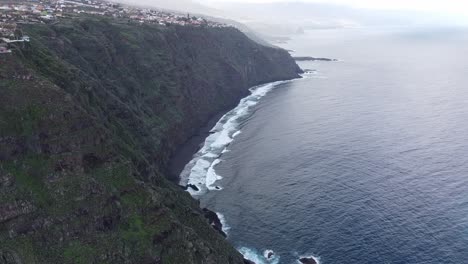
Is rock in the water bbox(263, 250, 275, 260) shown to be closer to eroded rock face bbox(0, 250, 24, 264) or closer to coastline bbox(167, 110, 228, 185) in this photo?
coastline bbox(167, 110, 228, 185)

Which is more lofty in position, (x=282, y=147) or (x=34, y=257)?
(x=34, y=257)

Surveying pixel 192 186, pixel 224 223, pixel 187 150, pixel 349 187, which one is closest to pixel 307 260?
pixel 224 223

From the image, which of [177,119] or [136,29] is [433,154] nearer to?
[177,119]

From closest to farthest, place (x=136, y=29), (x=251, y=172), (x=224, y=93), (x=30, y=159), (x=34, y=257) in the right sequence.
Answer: (x=34, y=257)
(x=30, y=159)
(x=251, y=172)
(x=136, y=29)
(x=224, y=93)

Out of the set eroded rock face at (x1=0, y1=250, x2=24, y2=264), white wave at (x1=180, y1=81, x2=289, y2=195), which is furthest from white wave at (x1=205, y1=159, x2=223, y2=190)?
eroded rock face at (x1=0, y1=250, x2=24, y2=264)

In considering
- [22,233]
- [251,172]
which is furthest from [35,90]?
[251,172]

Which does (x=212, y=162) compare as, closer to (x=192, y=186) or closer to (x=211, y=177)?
(x=211, y=177)
